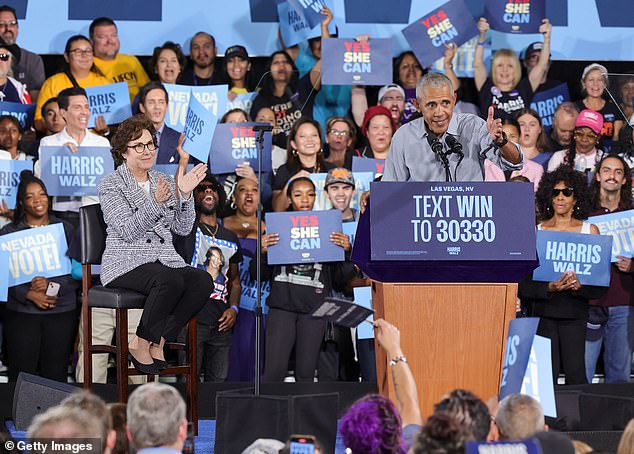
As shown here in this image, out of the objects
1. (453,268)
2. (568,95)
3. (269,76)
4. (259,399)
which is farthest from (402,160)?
(568,95)

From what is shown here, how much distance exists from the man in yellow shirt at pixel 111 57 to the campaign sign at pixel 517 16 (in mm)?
3037

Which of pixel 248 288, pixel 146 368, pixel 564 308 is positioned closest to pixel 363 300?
pixel 248 288

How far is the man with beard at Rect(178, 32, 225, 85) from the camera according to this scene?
331 inches

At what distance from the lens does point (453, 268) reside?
14.3 ft

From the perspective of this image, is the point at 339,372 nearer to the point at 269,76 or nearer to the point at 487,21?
the point at 269,76

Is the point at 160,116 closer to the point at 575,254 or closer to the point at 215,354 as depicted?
the point at 215,354

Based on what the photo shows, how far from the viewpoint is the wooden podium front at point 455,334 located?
4.40 m

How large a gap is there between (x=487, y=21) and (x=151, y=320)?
15.6 ft

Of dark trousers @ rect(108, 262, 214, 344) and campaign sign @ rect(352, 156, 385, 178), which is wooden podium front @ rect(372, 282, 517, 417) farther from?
campaign sign @ rect(352, 156, 385, 178)

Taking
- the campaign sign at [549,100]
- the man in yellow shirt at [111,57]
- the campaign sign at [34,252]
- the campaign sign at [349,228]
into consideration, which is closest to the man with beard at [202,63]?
the man in yellow shirt at [111,57]

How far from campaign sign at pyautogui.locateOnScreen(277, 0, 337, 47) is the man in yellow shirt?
4.21 ft

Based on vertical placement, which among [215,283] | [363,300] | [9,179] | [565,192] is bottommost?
[363,300]

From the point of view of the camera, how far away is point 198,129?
24.5 ft

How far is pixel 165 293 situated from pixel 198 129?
237 cm
